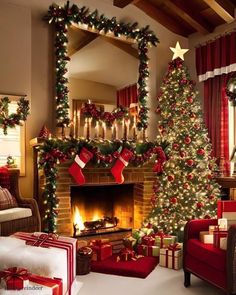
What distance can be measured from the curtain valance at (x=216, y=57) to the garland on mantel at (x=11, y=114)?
108 inches

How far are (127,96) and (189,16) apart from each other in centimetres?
154

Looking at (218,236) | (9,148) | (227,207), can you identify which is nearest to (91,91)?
(9,148)

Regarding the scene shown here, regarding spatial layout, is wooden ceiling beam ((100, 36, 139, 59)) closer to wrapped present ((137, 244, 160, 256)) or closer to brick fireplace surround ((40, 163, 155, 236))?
brick fireplace surround ((40, 163, 155, 236))

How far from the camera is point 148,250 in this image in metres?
4.41

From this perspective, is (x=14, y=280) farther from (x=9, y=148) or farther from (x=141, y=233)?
(x=141, y=233)

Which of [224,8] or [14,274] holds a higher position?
[224,8]

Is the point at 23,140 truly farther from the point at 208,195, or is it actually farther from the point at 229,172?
the point at 229,172

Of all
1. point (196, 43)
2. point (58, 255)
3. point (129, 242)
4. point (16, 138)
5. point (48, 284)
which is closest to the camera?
point (48, 284)

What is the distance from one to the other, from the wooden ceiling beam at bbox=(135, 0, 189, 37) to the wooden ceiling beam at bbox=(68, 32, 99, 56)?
0.96 m

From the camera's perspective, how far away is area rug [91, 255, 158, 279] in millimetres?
3812

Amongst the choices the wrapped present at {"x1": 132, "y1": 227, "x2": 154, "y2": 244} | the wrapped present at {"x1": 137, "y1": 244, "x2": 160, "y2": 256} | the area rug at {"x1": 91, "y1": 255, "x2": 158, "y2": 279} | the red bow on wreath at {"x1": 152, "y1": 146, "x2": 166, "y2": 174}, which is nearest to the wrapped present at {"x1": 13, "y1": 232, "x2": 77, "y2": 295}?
the area rug at {"x1": 91, "y1": 255, "x2": 158, "y2": 279}

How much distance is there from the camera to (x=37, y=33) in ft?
15.9

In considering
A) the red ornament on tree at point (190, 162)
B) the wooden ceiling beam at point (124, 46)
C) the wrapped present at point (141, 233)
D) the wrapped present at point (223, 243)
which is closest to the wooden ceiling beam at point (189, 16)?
the wooden ceiling beam at point (124, 46)

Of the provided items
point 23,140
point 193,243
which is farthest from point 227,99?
point 23,140
